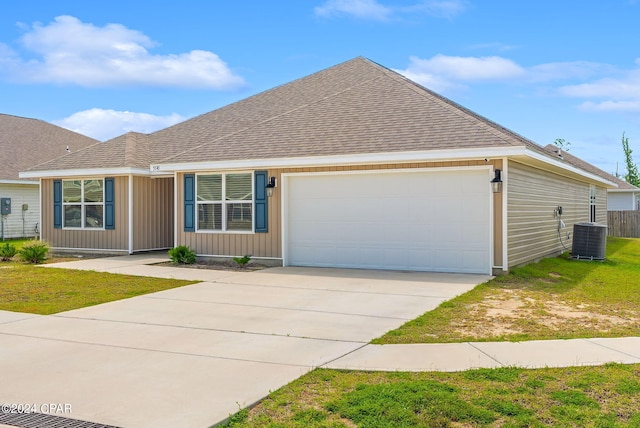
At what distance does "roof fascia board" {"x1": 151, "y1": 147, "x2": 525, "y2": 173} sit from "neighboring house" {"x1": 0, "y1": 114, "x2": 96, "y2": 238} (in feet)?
38.8

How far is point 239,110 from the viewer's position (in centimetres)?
1948

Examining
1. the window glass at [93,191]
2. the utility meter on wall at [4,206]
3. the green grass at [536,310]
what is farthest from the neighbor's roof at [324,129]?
the utility meter on wall at [4,206]

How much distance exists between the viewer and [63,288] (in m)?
10.6

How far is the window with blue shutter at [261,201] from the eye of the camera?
45.9ft

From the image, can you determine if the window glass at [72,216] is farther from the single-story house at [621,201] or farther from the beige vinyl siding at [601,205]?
the single-story house at [621,201]

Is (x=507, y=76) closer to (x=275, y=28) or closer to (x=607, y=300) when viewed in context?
(x=275, y=28)

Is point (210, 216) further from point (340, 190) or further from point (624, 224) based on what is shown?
point (624, 224)

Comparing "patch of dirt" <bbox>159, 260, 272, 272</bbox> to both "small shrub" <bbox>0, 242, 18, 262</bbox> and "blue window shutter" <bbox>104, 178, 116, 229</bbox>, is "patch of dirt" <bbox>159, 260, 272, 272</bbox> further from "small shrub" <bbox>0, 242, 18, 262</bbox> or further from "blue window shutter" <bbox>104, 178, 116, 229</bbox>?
"small shrub" <bbox>0, 242, 18, 262</bbox>

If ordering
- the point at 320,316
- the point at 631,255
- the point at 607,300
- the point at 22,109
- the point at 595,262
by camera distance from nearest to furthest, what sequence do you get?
the point at 320,316 → the point at 607,300 → the point at 595,262 → the point at 631,255 → the point at 22,109

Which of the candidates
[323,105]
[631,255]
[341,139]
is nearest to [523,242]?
[341,139]

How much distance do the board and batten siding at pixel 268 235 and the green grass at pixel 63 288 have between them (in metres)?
2.96

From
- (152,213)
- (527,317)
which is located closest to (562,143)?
(152,213)

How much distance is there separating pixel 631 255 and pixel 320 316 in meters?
14.7

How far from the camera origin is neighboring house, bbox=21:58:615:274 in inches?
472
